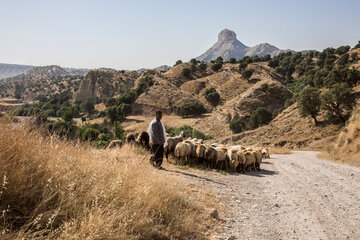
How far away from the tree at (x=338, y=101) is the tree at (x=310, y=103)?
166cm

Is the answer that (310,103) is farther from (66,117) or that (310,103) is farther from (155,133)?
(155,133)

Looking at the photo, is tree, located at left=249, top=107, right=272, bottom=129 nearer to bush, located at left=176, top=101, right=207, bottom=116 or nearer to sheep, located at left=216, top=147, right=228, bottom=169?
bush, located at left=176, top=101, right=207, bottom=116

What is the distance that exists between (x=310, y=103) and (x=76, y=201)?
40.3 meters

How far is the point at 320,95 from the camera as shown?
36.5 meters

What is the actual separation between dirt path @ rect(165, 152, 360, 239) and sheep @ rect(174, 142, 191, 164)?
6.94 ft

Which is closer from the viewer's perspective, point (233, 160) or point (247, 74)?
point (233, 160)

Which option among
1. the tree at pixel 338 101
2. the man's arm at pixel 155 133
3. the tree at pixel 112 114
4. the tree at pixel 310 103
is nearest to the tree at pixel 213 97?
the tree at pixel 112 114

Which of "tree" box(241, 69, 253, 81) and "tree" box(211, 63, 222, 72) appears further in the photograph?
"tree" box(211, 63, 222, 72)

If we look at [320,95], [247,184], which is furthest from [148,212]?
[320,95]

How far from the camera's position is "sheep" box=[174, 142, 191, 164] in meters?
10.8

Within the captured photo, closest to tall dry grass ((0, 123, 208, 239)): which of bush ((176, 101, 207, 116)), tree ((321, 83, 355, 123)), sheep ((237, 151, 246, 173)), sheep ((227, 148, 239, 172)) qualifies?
sheep ((227, 148, 239, 172))

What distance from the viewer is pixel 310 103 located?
37406 millimetres

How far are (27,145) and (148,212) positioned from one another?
86.2 inches

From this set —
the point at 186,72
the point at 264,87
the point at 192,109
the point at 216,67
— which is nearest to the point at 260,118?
the point at 264,87
